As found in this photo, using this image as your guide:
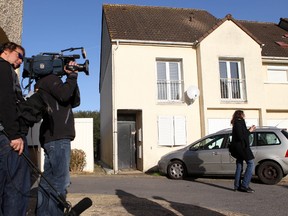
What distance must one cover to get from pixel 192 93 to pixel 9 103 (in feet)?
44.2

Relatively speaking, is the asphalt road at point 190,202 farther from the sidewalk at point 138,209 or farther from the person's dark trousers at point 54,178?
the person's dark trousers at point 54,178

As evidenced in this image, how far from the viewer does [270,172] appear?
11289mm

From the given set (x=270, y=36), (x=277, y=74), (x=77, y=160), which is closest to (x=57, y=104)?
(x=77, y=160)

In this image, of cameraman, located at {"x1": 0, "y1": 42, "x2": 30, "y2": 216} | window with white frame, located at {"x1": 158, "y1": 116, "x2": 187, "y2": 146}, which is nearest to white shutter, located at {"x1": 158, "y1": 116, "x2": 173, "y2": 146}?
window with white frame, located at {"x1": 158, "y1": 116, "x2": 187, "y2": 146}

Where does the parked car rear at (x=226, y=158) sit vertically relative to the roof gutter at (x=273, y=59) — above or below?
below

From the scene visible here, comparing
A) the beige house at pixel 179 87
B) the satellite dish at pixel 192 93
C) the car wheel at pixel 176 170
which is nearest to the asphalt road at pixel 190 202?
the car wheel at pixel 176 170

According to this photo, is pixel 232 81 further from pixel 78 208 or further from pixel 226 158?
pixel 78 208

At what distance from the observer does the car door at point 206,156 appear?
1217cm

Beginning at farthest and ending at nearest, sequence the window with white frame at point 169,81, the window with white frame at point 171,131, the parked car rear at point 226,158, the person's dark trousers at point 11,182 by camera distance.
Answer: the window with white frame at point 169,81 < the window with white frame at point 171,131 < the parked car rear at point 226,158 < the person's dark trousers at point 11,182

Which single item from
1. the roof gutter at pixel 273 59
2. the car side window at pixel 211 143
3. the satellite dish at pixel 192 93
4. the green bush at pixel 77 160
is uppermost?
the roof gutter at pixel 273 59

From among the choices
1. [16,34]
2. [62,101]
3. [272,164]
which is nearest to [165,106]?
[272,164]

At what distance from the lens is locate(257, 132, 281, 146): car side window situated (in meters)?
11.6

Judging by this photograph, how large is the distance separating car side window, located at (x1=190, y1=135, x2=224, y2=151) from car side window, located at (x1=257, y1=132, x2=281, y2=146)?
1244mm

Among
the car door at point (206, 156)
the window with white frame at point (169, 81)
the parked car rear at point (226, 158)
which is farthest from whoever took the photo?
the window with white frame at point (169, 81)
